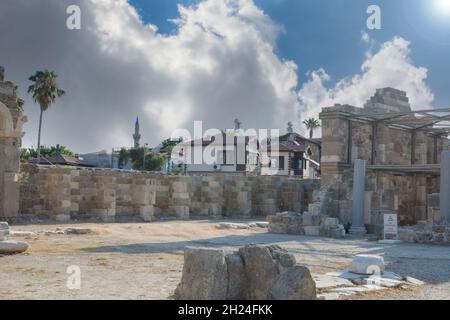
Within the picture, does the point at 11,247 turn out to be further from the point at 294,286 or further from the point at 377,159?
the point at 377,159

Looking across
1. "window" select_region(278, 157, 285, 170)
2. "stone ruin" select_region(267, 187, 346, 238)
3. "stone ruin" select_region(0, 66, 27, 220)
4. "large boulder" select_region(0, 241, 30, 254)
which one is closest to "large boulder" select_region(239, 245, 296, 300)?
"large boulder" select_region(0, 241, 30, 254)

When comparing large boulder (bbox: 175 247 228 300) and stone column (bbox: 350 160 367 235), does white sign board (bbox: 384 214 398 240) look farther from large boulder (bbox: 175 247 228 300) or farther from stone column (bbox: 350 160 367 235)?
large boulder (bbox: 175 247 228 300)

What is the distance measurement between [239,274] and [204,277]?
52 cm

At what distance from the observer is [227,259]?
7.70 m

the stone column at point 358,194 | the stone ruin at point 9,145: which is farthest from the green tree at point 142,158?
the stone column at point 358,194

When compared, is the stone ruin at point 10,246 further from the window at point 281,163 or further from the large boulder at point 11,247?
the window at point 281,163

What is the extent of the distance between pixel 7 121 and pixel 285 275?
48.9ft

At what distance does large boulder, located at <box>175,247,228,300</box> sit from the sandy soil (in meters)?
0.39

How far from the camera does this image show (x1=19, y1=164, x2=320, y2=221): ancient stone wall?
20.5 metres

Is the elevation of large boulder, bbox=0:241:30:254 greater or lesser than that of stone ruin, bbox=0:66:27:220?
lesser

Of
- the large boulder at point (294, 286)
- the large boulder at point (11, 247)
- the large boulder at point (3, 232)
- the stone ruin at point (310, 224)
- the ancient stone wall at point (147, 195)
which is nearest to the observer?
the large boulder at point (294, 286)

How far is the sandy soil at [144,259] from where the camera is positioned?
26.9ft

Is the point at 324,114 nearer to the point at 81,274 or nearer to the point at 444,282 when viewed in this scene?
the point at 444,282

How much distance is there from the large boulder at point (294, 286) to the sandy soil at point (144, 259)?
4.88ft
